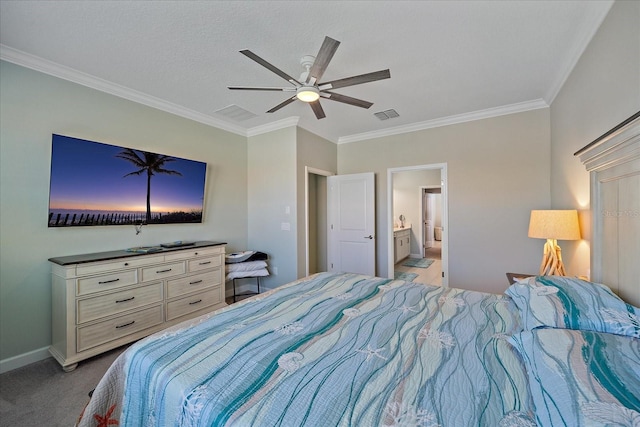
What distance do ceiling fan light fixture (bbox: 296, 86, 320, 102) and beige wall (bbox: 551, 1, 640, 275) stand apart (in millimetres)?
1944

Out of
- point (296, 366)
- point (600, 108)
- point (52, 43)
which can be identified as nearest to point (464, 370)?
point (296, 366)

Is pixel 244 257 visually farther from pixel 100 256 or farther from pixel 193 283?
pixel 100 256

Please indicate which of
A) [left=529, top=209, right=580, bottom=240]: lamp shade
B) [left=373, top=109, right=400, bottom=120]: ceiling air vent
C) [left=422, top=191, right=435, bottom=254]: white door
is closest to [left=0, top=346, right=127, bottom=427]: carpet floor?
[left=529, top=209, right=580, bottom=240]: lamp shade

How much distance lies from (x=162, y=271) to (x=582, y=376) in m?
3.22

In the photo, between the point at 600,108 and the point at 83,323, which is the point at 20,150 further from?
the point at 600,108

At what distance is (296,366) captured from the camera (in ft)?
3.40

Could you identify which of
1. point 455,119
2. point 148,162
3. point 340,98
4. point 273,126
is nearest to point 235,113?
point 273,126

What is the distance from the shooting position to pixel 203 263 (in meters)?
3.19

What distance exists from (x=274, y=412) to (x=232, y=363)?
326mm

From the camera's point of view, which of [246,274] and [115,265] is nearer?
[115,265]

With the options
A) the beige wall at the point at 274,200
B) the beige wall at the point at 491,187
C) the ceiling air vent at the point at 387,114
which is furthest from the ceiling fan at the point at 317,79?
the beige wall at the point at 491,187

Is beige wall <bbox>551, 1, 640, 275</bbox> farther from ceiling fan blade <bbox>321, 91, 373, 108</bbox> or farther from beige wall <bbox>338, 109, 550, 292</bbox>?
ceiling fan blade <bbox>321, 91, 373, 108</bbox>

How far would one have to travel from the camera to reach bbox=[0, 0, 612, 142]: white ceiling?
1.80 m

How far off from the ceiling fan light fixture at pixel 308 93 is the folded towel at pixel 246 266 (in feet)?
8.18
